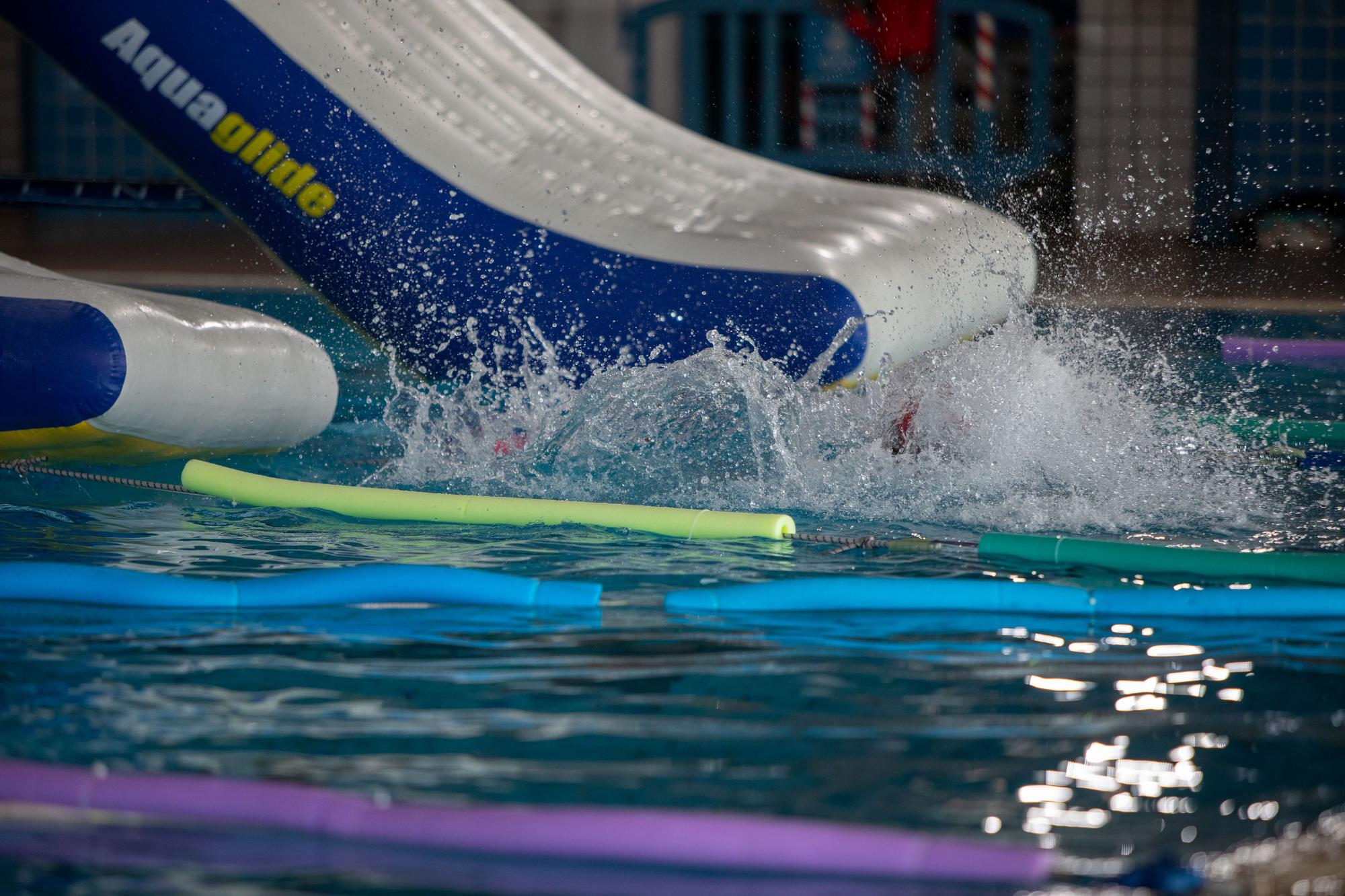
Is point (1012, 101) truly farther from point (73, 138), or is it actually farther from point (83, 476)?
point (83, 476)

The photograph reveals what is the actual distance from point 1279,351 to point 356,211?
9.51 ft

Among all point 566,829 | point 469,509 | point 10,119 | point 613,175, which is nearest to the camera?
point 566,829

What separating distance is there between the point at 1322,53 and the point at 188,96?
7.11m

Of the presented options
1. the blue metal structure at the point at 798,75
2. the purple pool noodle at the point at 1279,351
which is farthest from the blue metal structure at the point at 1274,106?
the purple pool noodle at the point at 1279,351

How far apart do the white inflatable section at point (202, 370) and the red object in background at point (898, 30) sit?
6.25 metres

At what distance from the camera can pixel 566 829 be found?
1303 millimetres

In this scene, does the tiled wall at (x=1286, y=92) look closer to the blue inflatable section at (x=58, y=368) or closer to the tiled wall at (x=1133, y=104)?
the tiled wall at (x=1133, y=104)

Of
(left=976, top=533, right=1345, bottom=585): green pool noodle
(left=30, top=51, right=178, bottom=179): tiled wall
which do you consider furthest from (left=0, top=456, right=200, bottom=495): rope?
(left=30, top=51, right=178, bottom=179): tiled wall

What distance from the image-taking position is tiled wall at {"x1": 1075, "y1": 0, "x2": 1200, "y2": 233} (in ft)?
29.5

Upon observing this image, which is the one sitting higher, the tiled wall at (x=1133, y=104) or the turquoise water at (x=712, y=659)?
the tiled wall at (x=1133, y=104)

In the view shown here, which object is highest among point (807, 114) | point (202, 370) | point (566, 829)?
point (807, 114)

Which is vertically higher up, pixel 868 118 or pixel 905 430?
pixel 868 118

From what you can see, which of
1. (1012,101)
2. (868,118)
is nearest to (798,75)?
(868,118)

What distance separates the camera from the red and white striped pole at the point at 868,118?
9.37 meters
